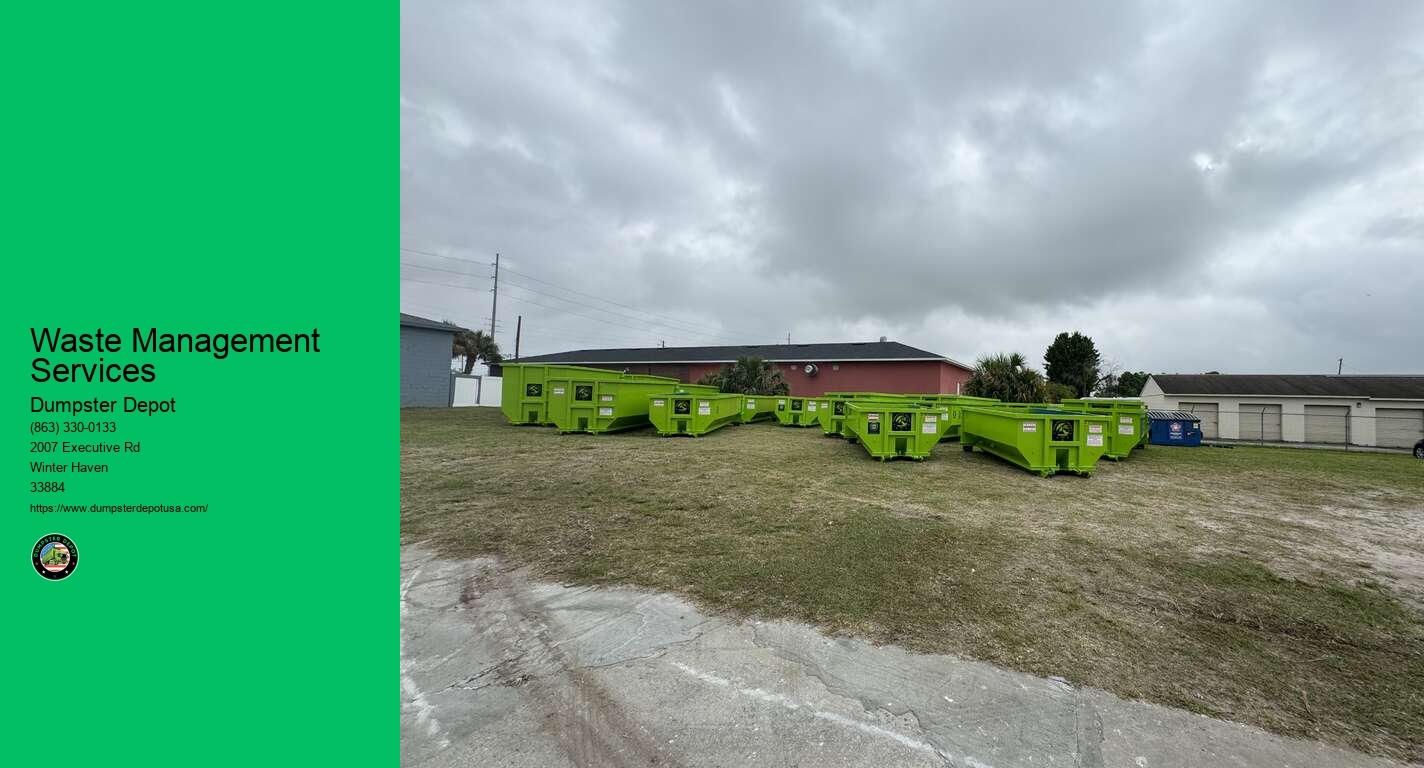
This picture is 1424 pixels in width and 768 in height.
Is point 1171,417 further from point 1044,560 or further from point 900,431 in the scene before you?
point 1044,560

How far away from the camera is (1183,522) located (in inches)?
211

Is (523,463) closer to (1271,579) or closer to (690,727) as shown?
(690,727)

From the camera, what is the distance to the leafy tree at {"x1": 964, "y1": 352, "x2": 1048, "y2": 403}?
1702 cm

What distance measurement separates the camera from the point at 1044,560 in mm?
4027

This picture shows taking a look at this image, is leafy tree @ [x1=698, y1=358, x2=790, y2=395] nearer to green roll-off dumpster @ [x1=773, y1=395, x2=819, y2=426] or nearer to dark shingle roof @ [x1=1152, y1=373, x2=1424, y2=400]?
green roll-off dumpster @ [x1=773, y1=395, x2=819, y2=426]

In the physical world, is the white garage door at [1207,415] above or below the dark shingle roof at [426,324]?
below

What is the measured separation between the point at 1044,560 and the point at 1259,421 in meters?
28.7

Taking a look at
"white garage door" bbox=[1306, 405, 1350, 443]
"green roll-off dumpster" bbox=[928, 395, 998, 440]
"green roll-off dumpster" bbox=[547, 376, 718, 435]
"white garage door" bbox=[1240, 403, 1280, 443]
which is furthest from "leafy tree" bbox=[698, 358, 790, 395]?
"white garage door" bbox=[1306, 405, 1350, 443]

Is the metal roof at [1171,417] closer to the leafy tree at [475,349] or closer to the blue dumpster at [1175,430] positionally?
the blue dumpster at [1175,430]

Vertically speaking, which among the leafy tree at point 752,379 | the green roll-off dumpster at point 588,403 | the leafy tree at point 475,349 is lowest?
the green roll-off dumpster at point 588,403

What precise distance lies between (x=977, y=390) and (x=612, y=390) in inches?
514

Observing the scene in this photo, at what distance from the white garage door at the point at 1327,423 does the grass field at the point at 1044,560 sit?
63.9 feet
